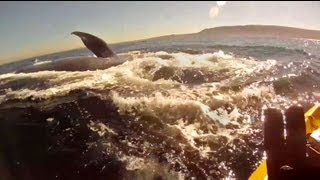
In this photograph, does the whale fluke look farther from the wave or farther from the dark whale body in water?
the wave

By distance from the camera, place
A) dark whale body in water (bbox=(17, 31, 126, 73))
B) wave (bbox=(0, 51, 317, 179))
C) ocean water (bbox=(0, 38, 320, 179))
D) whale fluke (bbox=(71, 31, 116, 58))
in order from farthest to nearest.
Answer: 1. whale fluke (bbox=(71, 31, 116, 58))
2. dark whale body in water (bbox=(17, 31, 126, 73))
3. wave (bbox=(0, 51, 317, 179))
4. ocean water (bbox=(0, 38, 320, 179))

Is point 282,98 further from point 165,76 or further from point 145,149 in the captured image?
point 145,149

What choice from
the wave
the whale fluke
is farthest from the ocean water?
the whale fluke

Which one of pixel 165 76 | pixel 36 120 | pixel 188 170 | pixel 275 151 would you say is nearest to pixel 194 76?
pixel 165 76

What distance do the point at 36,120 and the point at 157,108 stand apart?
12.8 ft

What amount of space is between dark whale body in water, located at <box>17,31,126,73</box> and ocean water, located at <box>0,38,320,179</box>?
450 millimetres

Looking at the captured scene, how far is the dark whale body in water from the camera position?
17252 mm

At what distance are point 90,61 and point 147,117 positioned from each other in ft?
24.7

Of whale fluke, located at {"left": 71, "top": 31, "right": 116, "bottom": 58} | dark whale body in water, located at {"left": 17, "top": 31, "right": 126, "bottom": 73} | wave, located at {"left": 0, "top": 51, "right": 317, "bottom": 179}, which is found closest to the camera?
wave, located at {"left": 0, "top": 51, "right": 317, "bottom": 179}

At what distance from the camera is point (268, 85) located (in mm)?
14914

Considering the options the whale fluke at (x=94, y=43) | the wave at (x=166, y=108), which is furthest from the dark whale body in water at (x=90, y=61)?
the wave at (x=166, y=108)

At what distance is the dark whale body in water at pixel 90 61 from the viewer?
1725 cm

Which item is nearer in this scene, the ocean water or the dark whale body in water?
the ocean water

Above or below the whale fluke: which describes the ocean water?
below
